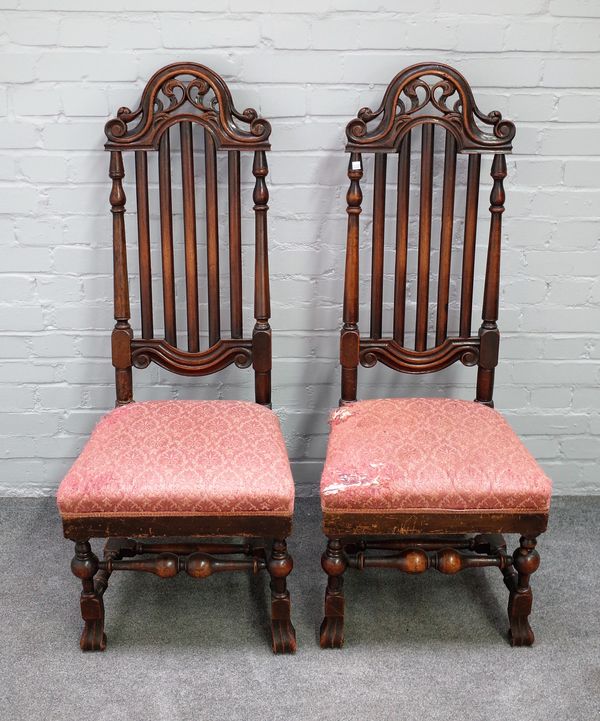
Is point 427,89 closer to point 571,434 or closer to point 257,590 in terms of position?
point 571,434

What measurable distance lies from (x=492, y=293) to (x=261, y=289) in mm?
591

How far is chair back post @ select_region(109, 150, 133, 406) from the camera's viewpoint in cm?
217

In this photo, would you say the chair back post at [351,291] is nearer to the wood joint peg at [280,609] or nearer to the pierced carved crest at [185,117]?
the pierced carved crest at [185,117]

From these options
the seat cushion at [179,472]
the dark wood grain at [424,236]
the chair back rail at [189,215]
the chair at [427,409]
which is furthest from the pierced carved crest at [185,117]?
the seat cushion at [179,472]

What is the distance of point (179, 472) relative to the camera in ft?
6.14

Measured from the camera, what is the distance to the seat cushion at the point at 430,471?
1860mm

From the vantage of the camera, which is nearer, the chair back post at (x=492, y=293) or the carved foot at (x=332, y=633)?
the carved foot at (x=332, y=633)

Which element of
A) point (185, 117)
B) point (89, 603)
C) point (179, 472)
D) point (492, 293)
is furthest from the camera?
point (492, 293)

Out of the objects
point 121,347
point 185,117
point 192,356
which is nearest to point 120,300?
point 121,347

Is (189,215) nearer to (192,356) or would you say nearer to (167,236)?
(167,236)

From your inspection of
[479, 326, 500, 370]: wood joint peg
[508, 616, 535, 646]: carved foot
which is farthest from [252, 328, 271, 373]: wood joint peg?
[508, 616, 535, 646]: carved foot

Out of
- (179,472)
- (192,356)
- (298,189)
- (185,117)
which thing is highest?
(185,117)

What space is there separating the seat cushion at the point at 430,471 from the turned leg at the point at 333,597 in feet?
0.46

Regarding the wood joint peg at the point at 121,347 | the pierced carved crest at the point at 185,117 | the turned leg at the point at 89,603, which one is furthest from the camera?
the wood joint peg at the point at 121,347
